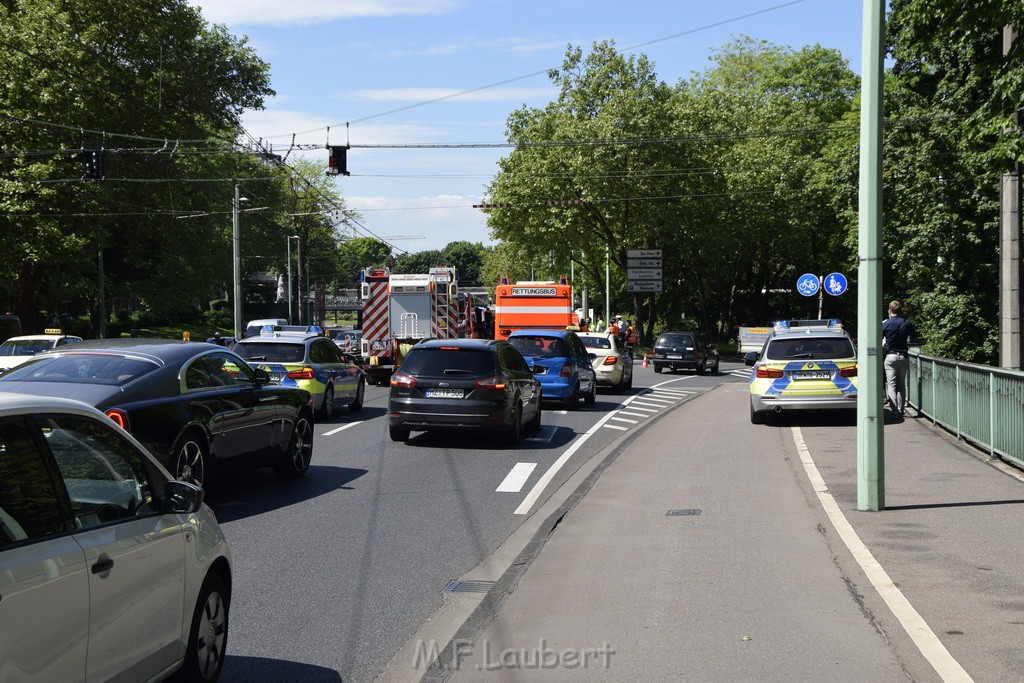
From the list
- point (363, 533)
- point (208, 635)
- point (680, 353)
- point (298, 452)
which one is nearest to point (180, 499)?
point (208, 635)

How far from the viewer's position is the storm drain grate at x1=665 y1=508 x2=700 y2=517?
10438 mm

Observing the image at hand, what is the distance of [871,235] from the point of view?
33.3 feet

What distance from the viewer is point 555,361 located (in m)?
23.3

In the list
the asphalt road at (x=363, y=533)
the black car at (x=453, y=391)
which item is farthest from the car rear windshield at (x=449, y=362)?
the asphalt road at (x=363, y=533)

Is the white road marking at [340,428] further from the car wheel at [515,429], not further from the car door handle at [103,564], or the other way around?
the car door handle at [103,564]

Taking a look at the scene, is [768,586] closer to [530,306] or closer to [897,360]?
[897,360]

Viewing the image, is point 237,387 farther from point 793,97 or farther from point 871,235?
point 793,97

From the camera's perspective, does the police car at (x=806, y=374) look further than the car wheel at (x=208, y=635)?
Yes

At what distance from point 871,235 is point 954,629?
15.0 ft

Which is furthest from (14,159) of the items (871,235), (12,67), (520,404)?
(871,235)

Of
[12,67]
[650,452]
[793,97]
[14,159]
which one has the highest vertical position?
[793,97]

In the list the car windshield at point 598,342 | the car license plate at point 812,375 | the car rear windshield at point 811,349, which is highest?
the car rear windshield at point 811,349

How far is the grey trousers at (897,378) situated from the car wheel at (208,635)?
1595 centimetres

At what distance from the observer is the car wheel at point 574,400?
76.8 feet
